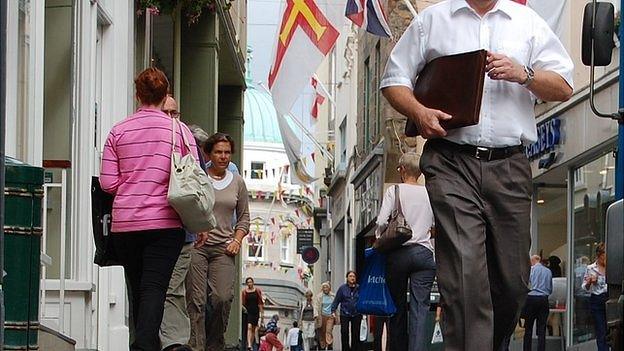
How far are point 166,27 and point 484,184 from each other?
15352 millimetres

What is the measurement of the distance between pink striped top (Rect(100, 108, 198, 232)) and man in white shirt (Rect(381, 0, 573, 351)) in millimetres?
2264

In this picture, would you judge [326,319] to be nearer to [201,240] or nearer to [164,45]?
[164,45]

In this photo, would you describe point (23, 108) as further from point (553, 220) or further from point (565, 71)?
point (553, 220)

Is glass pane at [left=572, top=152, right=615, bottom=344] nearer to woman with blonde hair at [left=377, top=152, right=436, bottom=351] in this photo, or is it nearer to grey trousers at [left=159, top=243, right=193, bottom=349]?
woman with blonde hair at [left=377, top=152, right=436, bottom=351]

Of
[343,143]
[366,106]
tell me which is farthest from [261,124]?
[366,106]

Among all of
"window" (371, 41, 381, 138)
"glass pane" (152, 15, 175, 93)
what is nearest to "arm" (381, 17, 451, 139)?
"glass pane" (152, 15, 175, 93)

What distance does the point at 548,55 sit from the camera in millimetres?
7289

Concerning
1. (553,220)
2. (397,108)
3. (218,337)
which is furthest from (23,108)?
(553,220)

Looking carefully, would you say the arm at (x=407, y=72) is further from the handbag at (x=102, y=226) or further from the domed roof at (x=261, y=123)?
the domed roof at (x=261, y=123)

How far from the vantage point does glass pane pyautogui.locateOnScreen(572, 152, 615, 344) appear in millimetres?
26031

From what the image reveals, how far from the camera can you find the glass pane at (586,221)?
26031 mm

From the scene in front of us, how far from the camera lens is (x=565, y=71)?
7.27 meters

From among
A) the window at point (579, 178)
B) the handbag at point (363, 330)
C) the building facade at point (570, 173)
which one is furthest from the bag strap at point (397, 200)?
the window at point (579, 178)

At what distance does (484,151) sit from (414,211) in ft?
18.6
